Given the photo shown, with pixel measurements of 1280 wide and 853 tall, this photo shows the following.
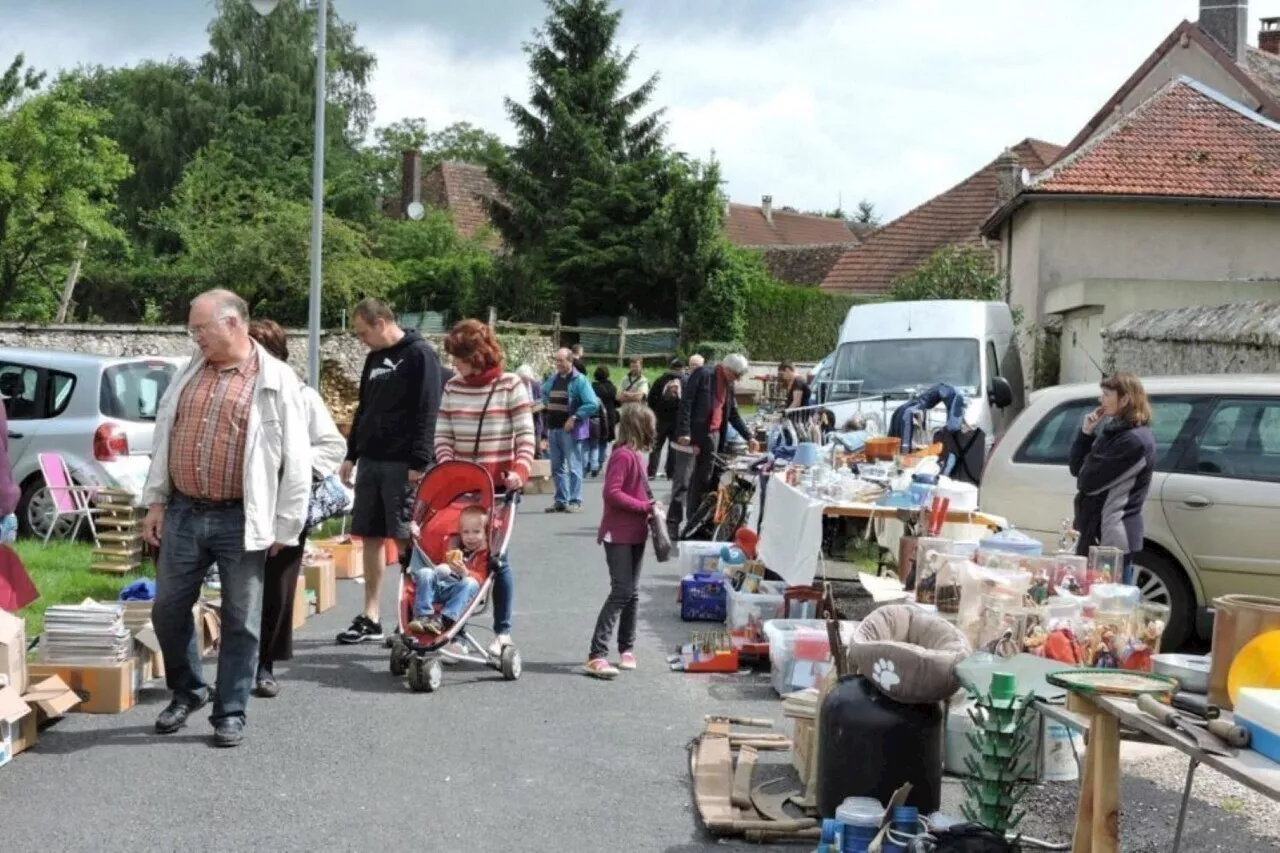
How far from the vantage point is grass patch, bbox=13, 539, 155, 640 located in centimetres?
1013

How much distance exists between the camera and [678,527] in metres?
14.5

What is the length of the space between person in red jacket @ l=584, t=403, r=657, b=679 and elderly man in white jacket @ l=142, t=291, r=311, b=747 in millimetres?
2045

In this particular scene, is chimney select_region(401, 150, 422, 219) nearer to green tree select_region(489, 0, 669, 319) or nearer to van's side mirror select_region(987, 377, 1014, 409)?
green tree select_region(489, 0, 669, 319)

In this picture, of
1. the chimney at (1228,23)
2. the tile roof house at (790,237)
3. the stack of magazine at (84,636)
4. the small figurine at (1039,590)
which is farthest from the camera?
the tile roof house at (790,237)

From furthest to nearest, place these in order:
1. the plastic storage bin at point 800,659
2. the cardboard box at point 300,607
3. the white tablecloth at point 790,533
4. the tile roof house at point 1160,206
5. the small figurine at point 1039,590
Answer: the tile roof house at point 1160,206
the cardboard box at point 300,607
the white tablecloth at point 790,533
the plastic storage bin at point 800,659
the small figurine at point 1039,590

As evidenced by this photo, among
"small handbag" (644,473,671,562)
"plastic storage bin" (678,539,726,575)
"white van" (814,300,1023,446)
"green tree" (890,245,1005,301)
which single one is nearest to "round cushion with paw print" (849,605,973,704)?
"small handbag" (644,473,671,562)

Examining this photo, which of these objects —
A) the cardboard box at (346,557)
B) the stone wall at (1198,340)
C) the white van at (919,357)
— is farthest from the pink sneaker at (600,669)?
the white van at (919,357)

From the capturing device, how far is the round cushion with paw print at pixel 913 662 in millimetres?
5520

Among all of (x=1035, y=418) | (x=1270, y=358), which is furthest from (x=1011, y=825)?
(x=1270, y=358)

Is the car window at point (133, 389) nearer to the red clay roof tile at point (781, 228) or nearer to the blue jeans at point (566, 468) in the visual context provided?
the blue jeans at point (566, 468)

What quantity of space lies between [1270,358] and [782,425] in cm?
473

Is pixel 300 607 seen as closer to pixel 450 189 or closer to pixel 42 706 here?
pixel 42 706

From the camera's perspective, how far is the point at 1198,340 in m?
16.3

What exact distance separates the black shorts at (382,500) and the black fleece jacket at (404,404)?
0.07m
